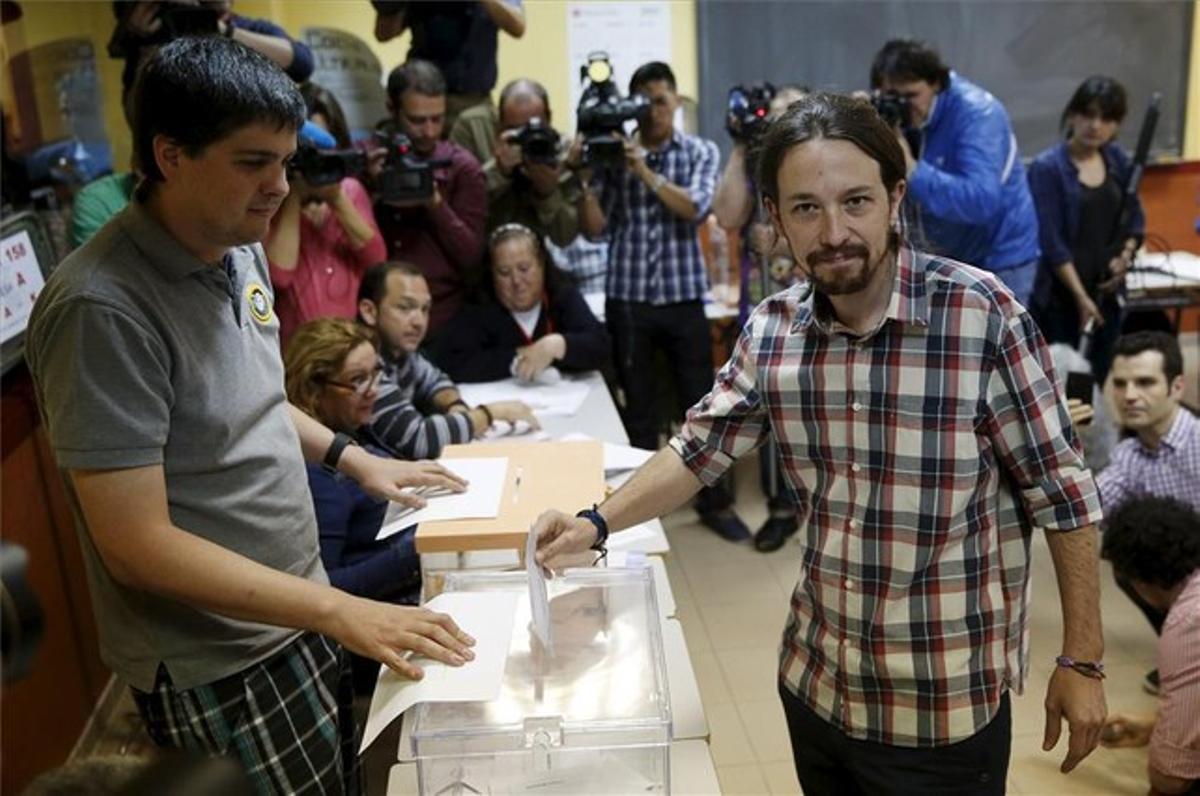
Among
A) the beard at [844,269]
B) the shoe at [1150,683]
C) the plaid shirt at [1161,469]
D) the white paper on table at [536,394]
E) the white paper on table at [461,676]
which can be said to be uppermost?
the beard at [844,269]

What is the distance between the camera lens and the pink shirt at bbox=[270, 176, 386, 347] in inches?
107

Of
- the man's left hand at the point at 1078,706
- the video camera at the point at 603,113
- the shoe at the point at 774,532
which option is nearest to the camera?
the man's left hand at the point at 1078,706

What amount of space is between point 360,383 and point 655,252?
4.83 feet

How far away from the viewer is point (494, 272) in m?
3.16

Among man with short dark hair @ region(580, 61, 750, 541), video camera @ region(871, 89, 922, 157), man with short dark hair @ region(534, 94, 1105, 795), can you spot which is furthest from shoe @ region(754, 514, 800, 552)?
man with short dark hair @ region(534, 94, 1105, 795)

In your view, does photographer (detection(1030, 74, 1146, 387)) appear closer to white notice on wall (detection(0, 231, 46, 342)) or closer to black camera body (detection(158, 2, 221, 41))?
black camera body (detection(158, 2, 221, 41))

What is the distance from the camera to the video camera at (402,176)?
2.99 m

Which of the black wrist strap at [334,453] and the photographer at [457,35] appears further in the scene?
the photographer at [457,35]

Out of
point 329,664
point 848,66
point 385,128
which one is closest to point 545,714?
point 329,664

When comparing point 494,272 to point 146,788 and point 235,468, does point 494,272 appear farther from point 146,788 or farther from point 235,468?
Answer: point 146,788

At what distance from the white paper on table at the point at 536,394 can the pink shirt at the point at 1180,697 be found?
151 centimetres

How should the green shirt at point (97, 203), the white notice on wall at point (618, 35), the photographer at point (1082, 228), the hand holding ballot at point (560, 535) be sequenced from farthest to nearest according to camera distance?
the white notice on wall at point (618, 35) < the photographer at point (1082, 228) < the green shirt at point (97, 203) < the hand holding ballot at point (560, 535)

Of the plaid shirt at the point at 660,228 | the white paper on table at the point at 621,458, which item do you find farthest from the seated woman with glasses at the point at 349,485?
the plaid shirt at the point at 660,228

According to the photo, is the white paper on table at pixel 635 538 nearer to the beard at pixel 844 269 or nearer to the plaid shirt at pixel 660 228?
the beard at pixel 844 269
